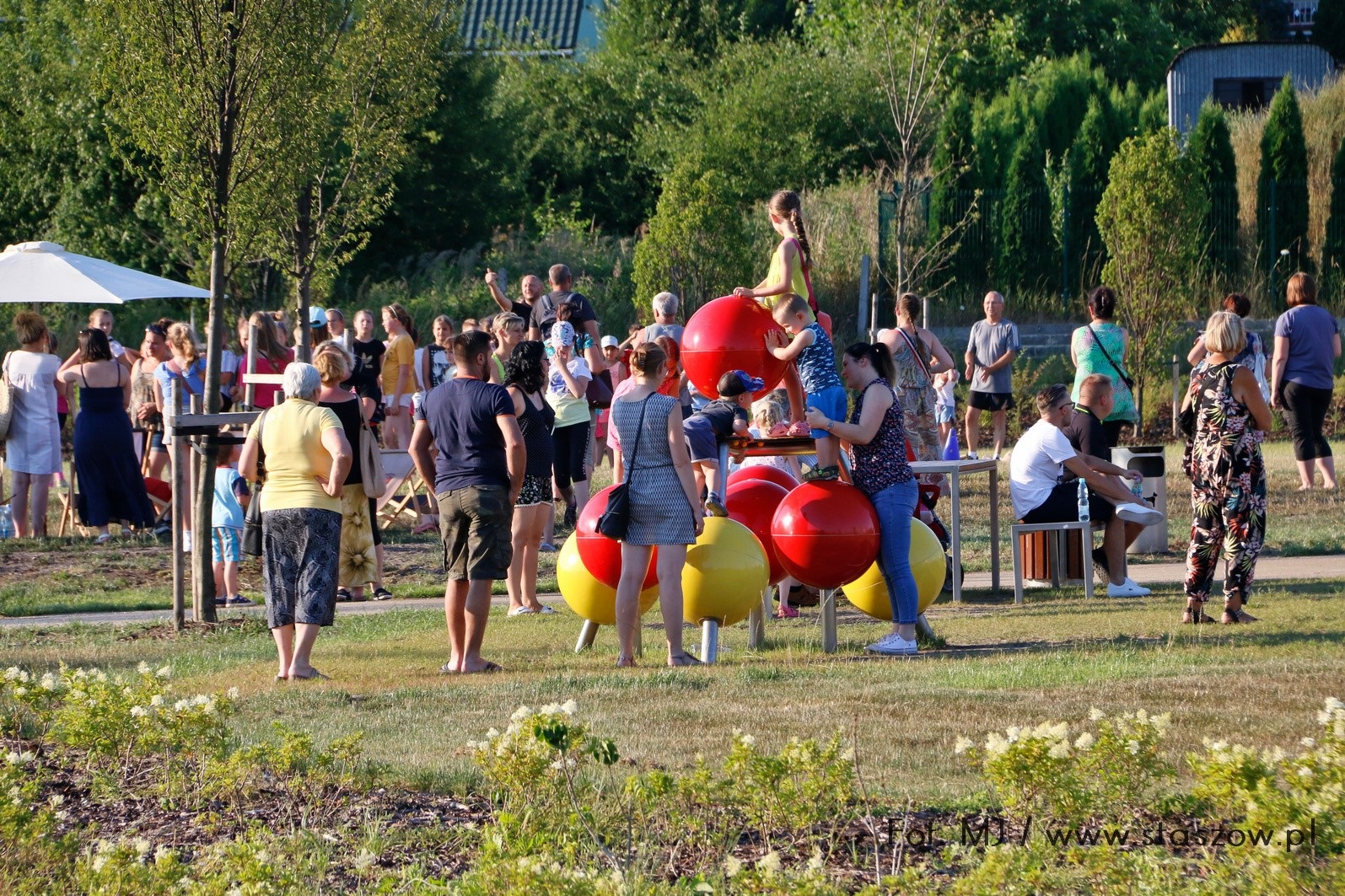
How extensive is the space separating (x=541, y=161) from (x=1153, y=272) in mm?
19873

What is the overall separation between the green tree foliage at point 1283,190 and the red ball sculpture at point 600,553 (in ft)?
77.7

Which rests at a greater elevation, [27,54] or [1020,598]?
[27,54]

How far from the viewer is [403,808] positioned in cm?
620

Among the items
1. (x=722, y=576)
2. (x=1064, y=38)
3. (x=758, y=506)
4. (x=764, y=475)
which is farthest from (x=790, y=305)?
(x=1064, y=38)

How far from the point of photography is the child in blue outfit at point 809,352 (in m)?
10.1

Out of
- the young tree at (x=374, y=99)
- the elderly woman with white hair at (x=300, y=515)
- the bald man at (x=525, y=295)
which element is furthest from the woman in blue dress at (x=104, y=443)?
the elderly woman with white hair at (x=300, y=515)

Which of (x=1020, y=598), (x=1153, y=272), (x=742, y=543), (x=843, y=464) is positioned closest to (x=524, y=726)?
(x=742, y=543)

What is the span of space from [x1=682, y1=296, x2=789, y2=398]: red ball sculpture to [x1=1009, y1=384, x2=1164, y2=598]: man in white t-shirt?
2422mm

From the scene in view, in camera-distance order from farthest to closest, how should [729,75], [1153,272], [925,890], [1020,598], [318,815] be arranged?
[729,75]
[1153,272]
[1020,598]
[318,815]
[925,890]

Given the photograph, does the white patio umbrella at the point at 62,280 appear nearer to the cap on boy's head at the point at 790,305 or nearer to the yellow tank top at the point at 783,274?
the yellow tank top at the point at 783,274

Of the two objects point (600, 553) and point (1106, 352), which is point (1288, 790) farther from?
point (1106, 352)

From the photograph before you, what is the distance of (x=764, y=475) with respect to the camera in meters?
10.6

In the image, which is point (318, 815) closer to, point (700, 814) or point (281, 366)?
point (700, 814)

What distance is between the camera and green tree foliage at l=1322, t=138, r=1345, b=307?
29859mm
